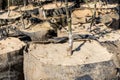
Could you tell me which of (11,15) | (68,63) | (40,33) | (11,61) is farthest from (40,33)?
(68,63)

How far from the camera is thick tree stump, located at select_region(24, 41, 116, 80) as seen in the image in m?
4.41

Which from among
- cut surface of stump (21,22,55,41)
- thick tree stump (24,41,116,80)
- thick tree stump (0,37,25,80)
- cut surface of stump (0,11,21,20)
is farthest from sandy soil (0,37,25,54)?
cut surface of stump (0,11,21,20)

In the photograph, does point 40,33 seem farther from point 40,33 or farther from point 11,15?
point 11,15

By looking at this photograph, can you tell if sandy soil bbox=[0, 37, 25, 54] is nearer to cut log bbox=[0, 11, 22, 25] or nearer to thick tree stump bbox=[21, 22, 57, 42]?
thick tree stump bbox=[21, 22, 57, 42]

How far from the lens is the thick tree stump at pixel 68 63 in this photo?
441 centimetres

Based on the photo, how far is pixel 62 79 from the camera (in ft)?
14.6

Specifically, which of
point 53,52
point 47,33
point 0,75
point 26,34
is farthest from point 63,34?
point 0,75

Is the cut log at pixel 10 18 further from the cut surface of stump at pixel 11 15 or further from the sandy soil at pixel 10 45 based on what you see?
the sandy soil at pixel 10 45

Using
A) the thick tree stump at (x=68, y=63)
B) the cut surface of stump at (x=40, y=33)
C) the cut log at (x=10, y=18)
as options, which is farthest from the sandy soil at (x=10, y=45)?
the cut log at (x=10, y=18)

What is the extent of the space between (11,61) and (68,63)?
1226 millimetres

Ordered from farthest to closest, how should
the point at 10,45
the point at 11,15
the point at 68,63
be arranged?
1. the point at 11,15
2. the point at 10,45
3. the point at 68,63

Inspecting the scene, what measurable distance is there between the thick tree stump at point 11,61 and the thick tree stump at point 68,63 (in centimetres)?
32

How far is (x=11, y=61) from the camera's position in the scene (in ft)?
17.3

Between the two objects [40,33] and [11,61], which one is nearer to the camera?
[11,61]
